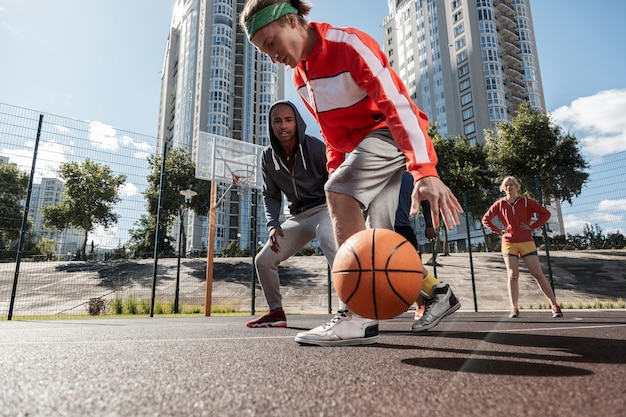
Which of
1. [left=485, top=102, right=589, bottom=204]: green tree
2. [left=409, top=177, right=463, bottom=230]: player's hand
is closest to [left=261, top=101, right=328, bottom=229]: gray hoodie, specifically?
[left=409, top=177, right=463, bottom=230]: player's hand

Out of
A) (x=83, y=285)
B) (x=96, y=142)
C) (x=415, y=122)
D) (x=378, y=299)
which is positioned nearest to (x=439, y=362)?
(x=378, y=299)

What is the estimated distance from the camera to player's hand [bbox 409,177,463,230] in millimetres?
1695

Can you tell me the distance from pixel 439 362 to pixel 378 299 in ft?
1.28

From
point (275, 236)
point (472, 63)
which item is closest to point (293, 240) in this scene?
point (275, 236)

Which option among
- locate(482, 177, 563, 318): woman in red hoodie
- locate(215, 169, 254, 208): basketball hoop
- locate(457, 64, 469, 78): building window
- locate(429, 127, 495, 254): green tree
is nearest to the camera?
locate(482, 177, 563, 318): woman in red hoodie

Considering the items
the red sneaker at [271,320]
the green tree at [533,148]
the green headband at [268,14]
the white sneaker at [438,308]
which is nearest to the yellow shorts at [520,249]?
the white sneaker at [438,308]

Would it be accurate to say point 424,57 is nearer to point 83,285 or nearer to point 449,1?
point 449,1

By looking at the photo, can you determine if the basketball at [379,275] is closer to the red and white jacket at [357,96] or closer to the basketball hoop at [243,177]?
the red and white jacket at [357,96]

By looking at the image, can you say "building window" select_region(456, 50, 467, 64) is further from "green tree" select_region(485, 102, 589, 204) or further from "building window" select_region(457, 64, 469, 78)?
"green tree" select_region(485, 102, 589, 204)

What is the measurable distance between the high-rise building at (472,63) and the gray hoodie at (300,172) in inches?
2113

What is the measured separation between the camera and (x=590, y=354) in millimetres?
1840

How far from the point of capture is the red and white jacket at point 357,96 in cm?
189

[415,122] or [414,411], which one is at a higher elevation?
[415,122]

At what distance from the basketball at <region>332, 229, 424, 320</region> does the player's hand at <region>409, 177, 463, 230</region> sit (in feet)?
0.97
